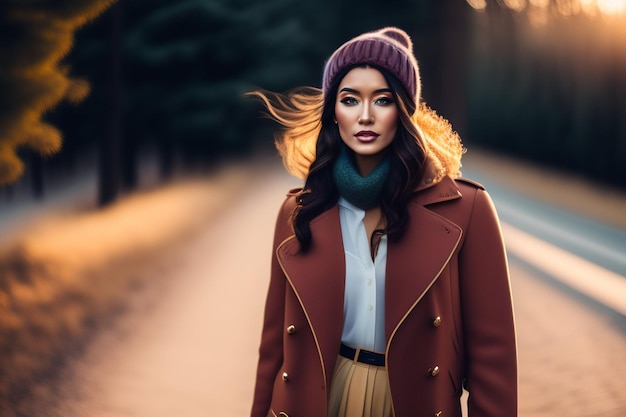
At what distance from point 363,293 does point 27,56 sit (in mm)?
5451

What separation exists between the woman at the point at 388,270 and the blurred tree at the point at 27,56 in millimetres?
4928

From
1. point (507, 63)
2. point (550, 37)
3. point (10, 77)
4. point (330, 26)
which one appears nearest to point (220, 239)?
point (10, 77)

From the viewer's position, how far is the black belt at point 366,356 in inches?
101

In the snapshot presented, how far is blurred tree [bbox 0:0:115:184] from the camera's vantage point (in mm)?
6949

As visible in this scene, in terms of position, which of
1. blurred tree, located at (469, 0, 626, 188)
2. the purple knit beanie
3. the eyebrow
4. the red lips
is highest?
blurred tree, located at (469, 0, 626, 188)

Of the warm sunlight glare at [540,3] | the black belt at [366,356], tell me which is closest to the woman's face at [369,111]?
the black belt at [366,356]

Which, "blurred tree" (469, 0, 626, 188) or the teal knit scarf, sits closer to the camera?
the teal knit scarf

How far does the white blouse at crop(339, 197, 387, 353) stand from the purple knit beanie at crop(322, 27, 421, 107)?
1.49 feet

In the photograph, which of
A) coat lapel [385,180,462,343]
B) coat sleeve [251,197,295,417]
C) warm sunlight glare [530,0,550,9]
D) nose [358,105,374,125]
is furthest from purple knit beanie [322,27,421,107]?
warm sunlight glare [530,0,550,9]

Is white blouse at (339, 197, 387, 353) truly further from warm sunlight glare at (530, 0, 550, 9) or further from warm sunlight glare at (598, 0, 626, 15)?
warm sunlight glare at (530, 0, 550, 9)

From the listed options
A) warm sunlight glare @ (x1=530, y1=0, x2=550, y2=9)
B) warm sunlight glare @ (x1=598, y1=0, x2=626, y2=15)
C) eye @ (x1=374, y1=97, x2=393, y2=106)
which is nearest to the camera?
eye @ (x1=374, y1=97, x2=393, y2=106)

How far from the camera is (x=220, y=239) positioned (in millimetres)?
12484

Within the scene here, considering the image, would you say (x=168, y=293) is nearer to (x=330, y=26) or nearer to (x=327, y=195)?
(x=327, y=195)

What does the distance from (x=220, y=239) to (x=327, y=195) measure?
9920 mm
